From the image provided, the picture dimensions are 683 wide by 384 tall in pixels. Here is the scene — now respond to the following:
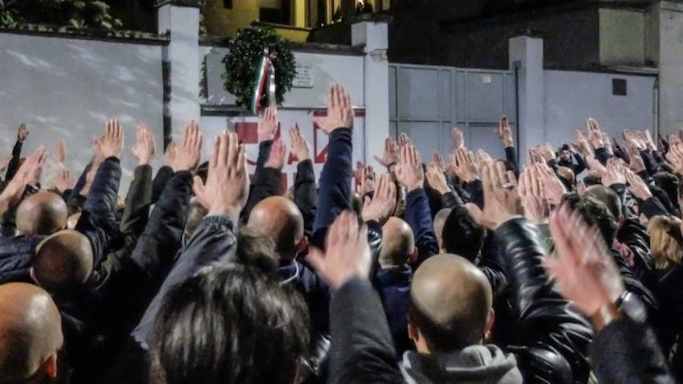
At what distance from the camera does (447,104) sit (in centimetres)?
1705

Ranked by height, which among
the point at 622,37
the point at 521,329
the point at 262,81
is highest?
the point at 622,37

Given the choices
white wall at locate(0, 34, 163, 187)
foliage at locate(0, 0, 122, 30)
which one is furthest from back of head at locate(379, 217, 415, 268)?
foliage at locate(0, 0, 122, 30)

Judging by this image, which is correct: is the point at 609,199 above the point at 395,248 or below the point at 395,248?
above

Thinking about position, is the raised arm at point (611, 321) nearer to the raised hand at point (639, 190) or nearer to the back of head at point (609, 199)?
the back of head at point (609, 199)

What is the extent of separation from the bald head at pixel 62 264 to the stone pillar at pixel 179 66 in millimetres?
9966

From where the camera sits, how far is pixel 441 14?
83.5 ft

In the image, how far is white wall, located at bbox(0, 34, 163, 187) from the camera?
12.2m

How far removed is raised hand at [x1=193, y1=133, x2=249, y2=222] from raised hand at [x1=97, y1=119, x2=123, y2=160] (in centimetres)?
193

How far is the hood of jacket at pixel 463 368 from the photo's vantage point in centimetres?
235

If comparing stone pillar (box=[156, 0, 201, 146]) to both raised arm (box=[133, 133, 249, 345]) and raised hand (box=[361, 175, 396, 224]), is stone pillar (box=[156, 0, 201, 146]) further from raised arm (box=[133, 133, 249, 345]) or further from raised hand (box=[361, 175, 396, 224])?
raised arm (box=[133, 133, 249, 345])

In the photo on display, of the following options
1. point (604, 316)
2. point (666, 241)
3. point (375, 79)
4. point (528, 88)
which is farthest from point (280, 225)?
point (528, 88)

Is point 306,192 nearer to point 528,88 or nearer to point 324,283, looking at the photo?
point 324,283

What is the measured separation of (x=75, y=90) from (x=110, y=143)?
811cm

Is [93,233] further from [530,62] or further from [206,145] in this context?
[530,62]
